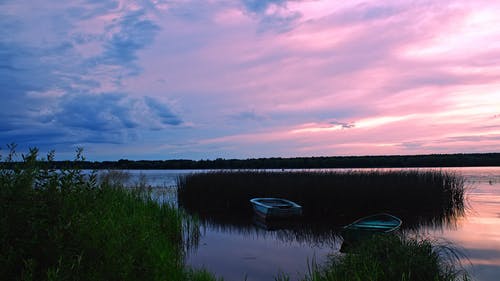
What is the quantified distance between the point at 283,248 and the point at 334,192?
923cm

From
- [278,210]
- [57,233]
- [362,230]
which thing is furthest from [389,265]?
[278,210]

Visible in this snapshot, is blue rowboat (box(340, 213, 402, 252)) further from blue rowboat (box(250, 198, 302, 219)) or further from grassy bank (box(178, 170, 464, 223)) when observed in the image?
blue rowboat (box(250, 198, 302, 219))

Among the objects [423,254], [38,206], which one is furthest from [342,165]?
[38,206]

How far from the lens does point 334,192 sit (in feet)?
76.5

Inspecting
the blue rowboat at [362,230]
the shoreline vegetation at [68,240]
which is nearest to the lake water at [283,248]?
the blue rowboat at [362,230]

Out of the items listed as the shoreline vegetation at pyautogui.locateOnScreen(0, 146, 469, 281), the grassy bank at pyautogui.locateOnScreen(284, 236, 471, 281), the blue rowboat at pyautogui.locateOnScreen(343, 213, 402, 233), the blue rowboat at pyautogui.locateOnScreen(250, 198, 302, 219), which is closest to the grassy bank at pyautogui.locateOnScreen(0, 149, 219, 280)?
the shoreline vegetation at pyautogui.locateOnScreen(0, 146, 469, 281)

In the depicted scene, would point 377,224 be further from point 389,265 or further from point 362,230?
point 389,265

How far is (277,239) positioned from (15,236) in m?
12.8

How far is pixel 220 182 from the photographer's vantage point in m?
27.4

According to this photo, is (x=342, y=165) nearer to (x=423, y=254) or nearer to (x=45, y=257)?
(x=423, y=254)

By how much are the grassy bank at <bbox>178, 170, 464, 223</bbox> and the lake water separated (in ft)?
8.59

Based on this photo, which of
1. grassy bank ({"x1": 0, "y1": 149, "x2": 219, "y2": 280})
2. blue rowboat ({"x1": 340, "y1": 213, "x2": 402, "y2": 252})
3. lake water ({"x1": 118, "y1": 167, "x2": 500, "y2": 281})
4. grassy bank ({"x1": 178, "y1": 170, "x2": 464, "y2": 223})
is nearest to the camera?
grassy bank ({"x1": 0, "y1": 149, "x2": 219, "y2": 280})

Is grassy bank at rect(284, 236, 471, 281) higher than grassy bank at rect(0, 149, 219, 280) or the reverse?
the reverse

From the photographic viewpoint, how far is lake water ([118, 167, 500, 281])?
11906 millimetres
